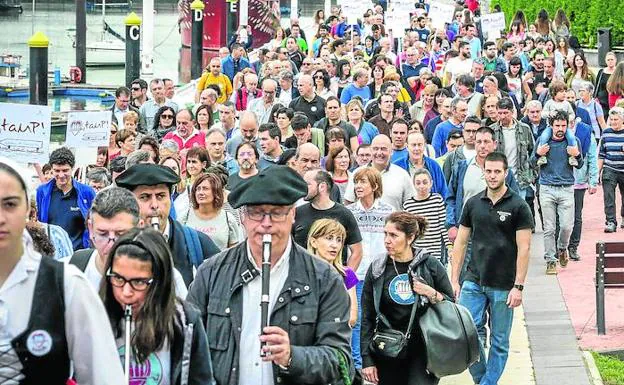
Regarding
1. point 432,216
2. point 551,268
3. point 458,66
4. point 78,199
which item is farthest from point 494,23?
point 78,199

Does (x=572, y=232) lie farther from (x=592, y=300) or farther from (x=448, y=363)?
(x=448, y=363)

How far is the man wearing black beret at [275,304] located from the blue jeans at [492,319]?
5381 mm

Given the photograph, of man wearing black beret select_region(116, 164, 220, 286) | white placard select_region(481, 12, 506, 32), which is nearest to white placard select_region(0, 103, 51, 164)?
man wearing black beret select_region(116, 164, 220, 286)

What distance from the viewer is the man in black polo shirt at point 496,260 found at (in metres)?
11.3

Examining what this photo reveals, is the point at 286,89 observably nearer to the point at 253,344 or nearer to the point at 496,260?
the point at 496,260

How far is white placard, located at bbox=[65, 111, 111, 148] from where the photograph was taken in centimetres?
1546

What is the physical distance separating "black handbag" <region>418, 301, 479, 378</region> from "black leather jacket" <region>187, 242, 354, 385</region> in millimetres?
3226

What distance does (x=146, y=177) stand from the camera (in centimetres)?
761

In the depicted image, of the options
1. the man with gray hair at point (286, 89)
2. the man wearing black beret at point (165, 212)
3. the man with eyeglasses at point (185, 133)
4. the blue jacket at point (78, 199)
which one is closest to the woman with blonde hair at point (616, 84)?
the man with gray hair at point (286, 89)

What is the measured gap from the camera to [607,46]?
3522cm

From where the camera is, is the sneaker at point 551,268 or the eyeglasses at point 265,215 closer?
the eyeglasses at point 265,215

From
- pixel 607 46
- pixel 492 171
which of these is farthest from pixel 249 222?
pixel 607 46

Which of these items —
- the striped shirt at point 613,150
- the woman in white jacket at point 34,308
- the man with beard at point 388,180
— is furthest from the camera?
the striped shirt at point 613,150

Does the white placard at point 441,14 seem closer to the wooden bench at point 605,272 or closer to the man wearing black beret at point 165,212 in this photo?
the wooden bench at point 605,272
